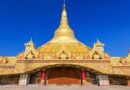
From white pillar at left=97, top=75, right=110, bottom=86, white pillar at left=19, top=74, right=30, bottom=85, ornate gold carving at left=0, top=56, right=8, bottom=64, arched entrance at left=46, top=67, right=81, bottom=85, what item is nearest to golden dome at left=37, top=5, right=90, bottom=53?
arched entrance at left=46, top=67, right=81, bottom=85

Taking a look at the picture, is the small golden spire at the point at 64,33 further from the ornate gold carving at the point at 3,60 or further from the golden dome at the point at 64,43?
the ornate gold carving at the point at 3,60

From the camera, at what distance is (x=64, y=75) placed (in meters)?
27.0

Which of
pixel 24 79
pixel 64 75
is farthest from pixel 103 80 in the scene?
pixel 24 79

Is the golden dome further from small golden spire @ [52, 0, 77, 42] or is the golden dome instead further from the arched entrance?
the arched entrance

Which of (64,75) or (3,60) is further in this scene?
(3,60)

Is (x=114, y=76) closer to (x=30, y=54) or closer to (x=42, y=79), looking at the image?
(x=42, y=79)

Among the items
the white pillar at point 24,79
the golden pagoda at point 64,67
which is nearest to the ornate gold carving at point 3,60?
A: the golden pagoda at point 64,67

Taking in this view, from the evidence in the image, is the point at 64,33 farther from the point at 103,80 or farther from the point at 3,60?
the point at 103,80

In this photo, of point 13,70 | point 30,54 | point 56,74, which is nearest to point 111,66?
point 56,74

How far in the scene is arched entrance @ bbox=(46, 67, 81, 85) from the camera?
2673cm

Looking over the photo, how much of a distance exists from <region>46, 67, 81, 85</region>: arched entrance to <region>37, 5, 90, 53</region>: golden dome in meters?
5.54

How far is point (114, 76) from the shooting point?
2638 cm

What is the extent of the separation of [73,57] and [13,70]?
10857mm

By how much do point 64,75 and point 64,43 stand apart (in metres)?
11.6
